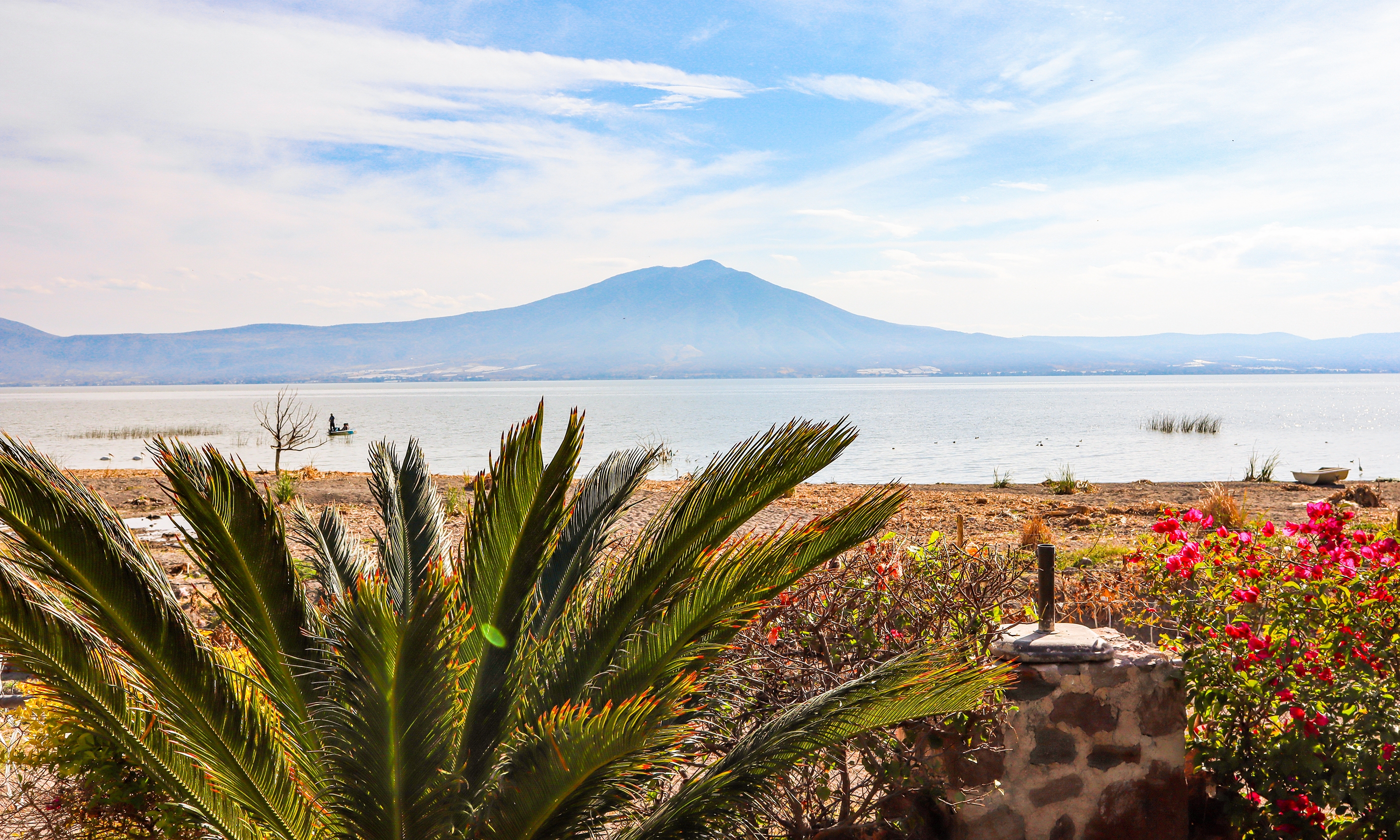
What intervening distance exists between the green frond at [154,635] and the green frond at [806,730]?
1.12m

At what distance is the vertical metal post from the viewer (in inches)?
145

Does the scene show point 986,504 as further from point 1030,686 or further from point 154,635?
point 154,635

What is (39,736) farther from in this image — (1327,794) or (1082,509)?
(1082,509)

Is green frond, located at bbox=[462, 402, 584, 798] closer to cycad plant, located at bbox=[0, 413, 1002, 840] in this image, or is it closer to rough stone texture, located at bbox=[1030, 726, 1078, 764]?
cycad plant, located at bbox=[0, 413, 1002, 840]

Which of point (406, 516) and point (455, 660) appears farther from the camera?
point (406, 516)

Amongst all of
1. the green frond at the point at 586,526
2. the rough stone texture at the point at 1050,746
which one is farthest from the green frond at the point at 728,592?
the rough stone texture at the point at 1050,746

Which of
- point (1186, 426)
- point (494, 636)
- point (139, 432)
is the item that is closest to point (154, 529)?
point (494, 636)

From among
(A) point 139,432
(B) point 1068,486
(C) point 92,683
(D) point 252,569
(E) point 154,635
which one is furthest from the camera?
(A) point 139,432

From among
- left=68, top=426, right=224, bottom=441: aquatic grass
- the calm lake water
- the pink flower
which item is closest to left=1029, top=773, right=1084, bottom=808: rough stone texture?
the pink flower

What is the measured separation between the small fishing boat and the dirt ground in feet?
1.13

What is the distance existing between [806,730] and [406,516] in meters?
1.97

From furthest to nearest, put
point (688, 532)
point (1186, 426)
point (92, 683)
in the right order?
1. point (1186, 426)
2. point (688, 532)
3. point (92, 683)

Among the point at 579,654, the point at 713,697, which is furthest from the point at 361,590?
the point at 713,697

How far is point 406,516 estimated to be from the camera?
11.7 ft
